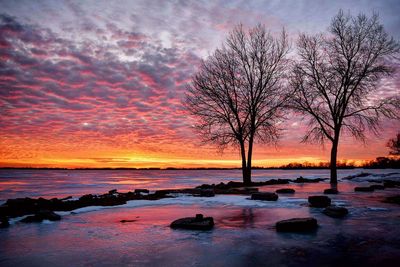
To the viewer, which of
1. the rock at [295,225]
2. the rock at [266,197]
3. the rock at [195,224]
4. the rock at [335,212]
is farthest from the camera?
the rock at [266,197]

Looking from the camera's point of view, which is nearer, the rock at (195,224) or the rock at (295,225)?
the rock at (295,225)

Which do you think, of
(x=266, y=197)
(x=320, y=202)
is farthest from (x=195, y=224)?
(x=266, y=197)

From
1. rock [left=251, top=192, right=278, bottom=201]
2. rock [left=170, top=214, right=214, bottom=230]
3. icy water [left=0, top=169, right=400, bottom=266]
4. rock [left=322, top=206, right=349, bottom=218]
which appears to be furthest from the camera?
rock [left=251, top=192, right=278, bottom=201]

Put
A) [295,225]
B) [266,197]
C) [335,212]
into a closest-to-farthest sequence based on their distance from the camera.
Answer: [295,225], [335,212], [266,197]

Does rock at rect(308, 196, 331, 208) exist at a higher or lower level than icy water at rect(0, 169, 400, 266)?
higher

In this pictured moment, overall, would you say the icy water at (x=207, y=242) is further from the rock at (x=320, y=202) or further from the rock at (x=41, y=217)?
the rock at (x=320, y=202)

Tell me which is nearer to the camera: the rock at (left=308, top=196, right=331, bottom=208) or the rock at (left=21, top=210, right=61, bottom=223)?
the rock at (left=21, top=210, right=61, bottom=223)

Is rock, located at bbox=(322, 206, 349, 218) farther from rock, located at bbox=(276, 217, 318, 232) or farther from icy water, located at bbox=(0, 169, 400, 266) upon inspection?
rock, located at bbox=(276, 217, 318, 232)

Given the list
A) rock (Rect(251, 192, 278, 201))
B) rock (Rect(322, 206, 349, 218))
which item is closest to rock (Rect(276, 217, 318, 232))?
rock (Rect(322, 206, 349, 218))

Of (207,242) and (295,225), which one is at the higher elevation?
(295,225)

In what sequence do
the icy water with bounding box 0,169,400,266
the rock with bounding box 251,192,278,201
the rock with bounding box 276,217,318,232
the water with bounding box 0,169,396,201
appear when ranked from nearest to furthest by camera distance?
the icy water with bounding box 0,169,400,266 → the rock with bounding box 276,217,318,232 → the rock with bounding box 251,192,278,201 → the water with bounding box 0,169,396,201

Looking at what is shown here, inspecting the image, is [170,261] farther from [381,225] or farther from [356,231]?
[381,225]

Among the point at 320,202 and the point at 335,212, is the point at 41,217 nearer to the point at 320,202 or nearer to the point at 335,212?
the point at 335,212

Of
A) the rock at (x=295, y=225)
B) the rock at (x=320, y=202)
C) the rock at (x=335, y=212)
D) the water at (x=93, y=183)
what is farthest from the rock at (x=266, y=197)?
the water at (x=93, y=183)
